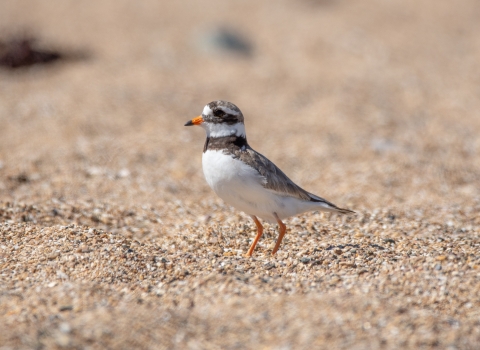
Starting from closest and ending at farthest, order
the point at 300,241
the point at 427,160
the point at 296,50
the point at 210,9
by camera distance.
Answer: the point at 300,241
the point at 427,160
the point at 296,50
the point at 210,9

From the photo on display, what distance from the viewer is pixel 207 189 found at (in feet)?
27.1

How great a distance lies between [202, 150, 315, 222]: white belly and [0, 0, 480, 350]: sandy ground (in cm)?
50

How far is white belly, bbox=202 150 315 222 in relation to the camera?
5.24m

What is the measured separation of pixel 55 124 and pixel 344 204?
18.2 ft

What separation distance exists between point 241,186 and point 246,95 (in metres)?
7.14

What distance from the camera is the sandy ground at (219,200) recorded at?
13.5 feet

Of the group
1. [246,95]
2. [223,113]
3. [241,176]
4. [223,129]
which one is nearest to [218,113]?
[223,113]

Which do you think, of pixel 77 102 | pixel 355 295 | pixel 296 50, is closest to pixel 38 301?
pixel 355 295

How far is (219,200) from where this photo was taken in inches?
303

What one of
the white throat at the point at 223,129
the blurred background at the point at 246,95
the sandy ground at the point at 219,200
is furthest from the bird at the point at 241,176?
the blurred background at the point at 246,95

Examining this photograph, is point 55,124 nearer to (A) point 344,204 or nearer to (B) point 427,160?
(A) point 344,204

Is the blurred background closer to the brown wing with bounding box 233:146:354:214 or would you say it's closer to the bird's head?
the brown wing with bounding box 233:146:354:214

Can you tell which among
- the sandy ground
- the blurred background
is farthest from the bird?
the blurred background

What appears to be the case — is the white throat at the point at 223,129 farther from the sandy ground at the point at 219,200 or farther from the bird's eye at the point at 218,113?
the sandy ground at the point at 219,200
